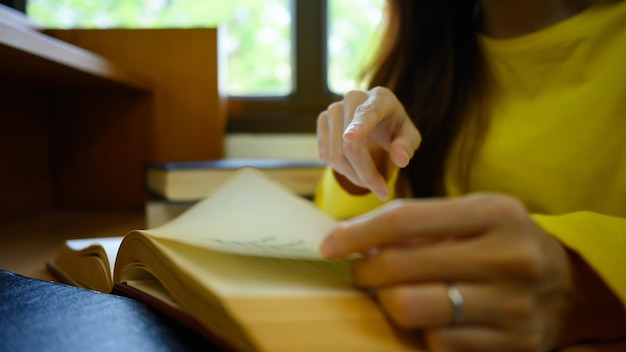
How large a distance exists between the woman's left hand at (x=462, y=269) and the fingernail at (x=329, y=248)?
14mm

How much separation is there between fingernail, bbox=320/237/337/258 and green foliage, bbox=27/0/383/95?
1.20 metres

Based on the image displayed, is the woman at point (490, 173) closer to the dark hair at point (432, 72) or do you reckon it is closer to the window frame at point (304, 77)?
the dark hair at point (432, 72)

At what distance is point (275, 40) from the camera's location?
145 centimetres

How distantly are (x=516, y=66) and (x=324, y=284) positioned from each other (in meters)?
0.55

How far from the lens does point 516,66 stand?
697mm

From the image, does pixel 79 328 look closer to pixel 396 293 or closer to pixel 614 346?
pixel 396 293

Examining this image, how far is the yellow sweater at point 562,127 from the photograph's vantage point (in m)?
0.59

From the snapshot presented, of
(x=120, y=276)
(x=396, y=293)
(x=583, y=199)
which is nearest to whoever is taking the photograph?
(x=396, y=293)

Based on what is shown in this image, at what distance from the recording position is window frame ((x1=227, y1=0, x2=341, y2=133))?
1.38 meters

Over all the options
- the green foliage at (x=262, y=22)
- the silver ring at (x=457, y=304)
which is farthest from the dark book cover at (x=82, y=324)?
the green foliage at (x=262, y=22)

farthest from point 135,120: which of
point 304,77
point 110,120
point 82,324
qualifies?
point 82,324

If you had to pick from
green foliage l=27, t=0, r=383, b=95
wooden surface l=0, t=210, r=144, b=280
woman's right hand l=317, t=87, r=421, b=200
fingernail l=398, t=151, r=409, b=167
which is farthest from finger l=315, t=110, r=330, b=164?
green foliage l=27, t=0, r=383, b=95

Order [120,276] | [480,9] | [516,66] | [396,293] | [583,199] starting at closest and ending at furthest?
[396,293], [120,276], [583,199], [516,66], [480,9]

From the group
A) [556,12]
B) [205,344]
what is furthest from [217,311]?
[556,12]
